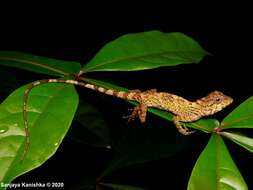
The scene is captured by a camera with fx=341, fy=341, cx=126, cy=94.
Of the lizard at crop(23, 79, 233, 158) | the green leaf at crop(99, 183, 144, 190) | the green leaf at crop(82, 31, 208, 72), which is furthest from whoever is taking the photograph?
the lizard at crop(23, 79, 233, 158)

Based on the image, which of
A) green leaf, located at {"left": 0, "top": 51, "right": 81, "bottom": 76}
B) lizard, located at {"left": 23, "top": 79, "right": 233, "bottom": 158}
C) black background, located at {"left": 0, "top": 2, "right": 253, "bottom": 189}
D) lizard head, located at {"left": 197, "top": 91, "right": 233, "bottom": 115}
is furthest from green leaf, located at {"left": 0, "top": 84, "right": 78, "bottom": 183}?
black background, located at {"left": 0, "top": 2, "right": 253, "bottom": 189}

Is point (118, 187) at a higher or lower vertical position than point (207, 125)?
lower

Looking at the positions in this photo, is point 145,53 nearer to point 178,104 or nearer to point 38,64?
point 38,64

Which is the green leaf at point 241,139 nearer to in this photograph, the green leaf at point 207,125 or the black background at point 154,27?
the green leaf at point 207,125

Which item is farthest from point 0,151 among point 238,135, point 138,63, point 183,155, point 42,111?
point 183,155

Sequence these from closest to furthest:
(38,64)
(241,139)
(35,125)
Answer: (35,125) → (241,139) → (38,64)

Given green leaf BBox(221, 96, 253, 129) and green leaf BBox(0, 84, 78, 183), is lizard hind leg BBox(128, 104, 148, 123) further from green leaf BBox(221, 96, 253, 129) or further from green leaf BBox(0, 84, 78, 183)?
A: green leaf BBox(0, 84, 78, 183)

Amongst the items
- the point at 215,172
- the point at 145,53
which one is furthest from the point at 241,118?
the point at 145,53
